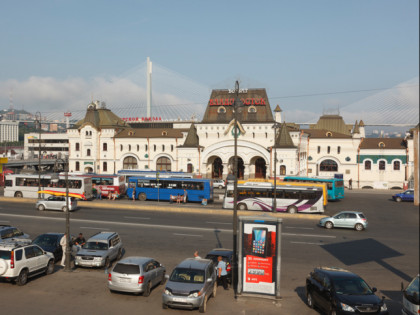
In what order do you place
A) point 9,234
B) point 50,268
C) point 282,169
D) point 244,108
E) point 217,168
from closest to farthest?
point 50,268 < point 9,234 < point 282,169 < point 244,108 < point 217,168

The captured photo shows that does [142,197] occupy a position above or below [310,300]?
above

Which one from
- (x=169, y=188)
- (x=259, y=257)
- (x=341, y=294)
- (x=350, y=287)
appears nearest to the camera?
(x=341, y=294)

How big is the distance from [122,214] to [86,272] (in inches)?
681

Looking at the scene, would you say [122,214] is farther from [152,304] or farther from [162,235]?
[152,304]

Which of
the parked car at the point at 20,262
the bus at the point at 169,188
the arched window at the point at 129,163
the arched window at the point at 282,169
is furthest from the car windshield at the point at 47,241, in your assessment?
the arched window at the point at 129,163

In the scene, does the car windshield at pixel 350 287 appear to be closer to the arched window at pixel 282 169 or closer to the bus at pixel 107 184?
the bus at pixel 107 184

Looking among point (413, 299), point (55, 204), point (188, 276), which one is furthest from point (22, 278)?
point (55, 204)

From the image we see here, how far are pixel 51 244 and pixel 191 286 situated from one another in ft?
33.5

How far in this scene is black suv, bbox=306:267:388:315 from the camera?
1221cm

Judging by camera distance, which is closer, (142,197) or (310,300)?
(310,300)

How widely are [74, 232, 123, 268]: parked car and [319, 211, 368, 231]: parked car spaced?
53.9 ft

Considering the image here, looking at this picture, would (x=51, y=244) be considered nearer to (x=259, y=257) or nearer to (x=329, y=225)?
(x=259, y=257)

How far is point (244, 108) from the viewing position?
62.5m

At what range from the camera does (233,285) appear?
16500mm
